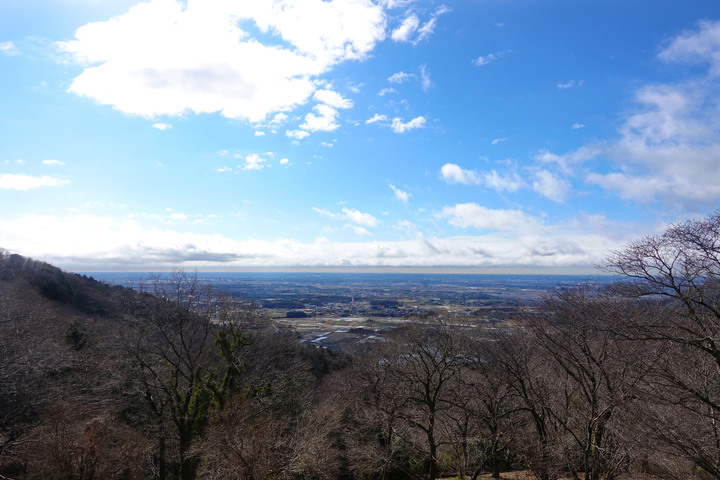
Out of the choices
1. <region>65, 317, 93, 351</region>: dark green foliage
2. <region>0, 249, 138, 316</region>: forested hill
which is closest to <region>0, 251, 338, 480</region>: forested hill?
<region>65, 317, 93, 351</region>: dark green foliage

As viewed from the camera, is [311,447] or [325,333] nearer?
[311,447]

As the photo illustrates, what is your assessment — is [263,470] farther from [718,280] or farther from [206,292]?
[718,280]

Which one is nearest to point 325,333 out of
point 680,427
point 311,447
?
point 311,447

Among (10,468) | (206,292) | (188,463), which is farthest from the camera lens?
(206,292)

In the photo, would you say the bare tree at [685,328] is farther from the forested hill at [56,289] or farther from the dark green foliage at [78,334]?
the forested hill at [56,289]

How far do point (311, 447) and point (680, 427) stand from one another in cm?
1198

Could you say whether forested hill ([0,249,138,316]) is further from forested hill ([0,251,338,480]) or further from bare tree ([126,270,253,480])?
bare tree ([126,270,253,480])

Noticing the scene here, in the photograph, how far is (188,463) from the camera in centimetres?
1725

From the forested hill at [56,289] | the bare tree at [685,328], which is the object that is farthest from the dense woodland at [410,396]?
the forested hill at [56,289]

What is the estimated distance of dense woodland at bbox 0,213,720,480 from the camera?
33.8ft

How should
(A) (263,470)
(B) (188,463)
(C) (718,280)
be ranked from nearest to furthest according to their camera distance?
(C) (718,280) → (A) (263,470) → (B) (188,463)

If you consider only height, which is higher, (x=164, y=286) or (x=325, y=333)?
(x=164, y=286)

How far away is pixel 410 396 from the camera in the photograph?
1828cm

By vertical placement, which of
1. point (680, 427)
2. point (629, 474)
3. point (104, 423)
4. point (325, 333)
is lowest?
point (325, 333)
